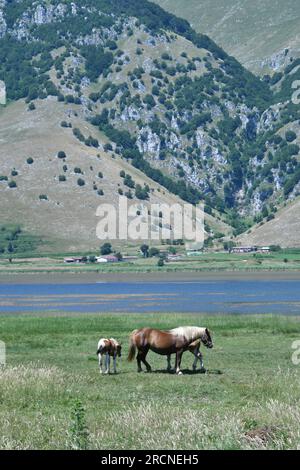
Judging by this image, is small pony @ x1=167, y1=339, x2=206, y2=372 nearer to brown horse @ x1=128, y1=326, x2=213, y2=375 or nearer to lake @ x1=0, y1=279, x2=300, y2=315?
brown horse @ x1=128, y1=326, x2=213, y2=375

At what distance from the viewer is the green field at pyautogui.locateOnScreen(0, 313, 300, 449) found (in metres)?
19.9

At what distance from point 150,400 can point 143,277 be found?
14026cm

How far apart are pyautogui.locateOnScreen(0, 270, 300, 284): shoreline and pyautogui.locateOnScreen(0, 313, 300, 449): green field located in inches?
4326

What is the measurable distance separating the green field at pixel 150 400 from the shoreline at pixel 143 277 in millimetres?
109891

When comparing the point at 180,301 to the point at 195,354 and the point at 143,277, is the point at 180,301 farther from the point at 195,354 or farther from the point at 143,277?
the point at 143,277

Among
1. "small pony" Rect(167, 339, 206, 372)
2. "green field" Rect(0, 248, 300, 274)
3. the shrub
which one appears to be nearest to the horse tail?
"small pony" Rect(167, 339, 206, 372)

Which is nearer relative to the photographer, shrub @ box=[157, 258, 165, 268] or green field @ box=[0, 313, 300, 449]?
green field @ box=[0, 313, 300, 449]

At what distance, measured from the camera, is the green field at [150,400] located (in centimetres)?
1986

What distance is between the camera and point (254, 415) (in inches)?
876

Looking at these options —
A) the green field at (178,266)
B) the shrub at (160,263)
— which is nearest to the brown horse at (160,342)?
the green field at (178,266)

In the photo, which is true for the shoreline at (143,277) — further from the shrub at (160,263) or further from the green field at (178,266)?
the shrub at (160,263)

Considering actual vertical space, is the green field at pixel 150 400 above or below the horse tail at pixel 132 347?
below

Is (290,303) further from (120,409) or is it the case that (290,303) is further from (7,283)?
(7,283)
